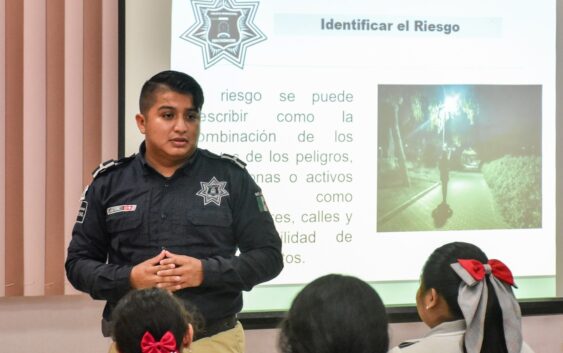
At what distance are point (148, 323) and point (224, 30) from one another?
1.65m

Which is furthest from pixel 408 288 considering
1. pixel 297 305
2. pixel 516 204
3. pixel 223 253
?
pixel 297 305

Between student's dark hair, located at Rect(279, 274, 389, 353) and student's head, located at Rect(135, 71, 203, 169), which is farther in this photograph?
student's head, located at Rect(135, 71, 203, 169)

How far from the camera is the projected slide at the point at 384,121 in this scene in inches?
134

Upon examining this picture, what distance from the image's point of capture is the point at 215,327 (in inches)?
98.2

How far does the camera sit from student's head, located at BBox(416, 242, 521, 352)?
2.25m

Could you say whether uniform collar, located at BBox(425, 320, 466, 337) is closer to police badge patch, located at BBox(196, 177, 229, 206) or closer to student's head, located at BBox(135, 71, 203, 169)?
police badge patch, located at BBox(196, 177, 229, 206)

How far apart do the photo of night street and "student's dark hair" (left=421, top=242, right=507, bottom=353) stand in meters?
1.17

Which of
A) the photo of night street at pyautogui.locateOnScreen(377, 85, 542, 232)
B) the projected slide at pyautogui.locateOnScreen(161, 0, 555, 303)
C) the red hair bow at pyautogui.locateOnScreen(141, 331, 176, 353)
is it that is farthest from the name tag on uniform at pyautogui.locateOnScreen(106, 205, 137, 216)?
the photo of night street at pyautogui.locateOnScreen(377, 85, 542, 232)

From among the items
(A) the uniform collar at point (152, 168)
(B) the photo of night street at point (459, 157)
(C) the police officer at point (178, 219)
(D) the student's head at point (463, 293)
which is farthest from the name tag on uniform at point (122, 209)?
(B) the photo of night street at point (459, 157)

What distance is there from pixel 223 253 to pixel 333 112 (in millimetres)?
1103

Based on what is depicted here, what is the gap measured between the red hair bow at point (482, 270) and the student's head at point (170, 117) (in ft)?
2.61

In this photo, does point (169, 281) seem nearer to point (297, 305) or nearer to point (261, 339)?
point (297, 305)

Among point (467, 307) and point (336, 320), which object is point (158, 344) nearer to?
point (336, 320)

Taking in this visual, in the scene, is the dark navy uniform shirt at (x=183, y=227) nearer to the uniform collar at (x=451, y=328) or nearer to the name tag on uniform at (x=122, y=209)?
the name tag on uniform at (x=122, y=209)
